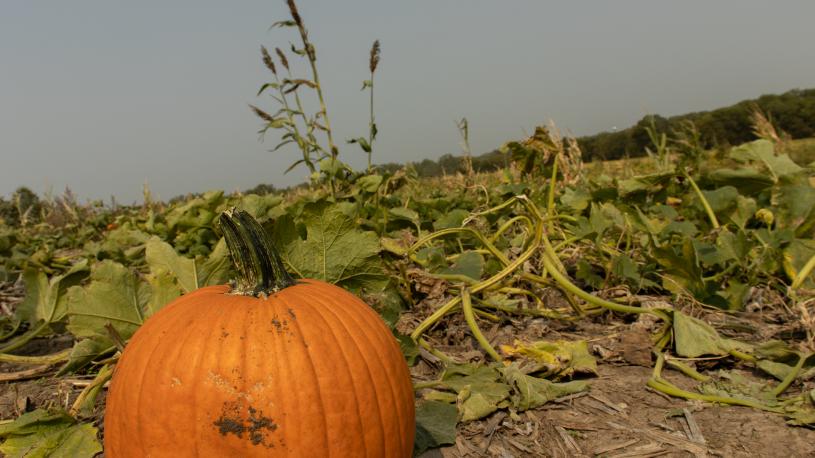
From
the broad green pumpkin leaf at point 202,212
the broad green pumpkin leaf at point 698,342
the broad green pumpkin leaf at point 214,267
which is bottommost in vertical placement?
the broad green pumpkin leaf at point 698,342

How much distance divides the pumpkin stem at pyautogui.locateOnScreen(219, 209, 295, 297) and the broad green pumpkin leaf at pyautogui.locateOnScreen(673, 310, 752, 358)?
1.39m

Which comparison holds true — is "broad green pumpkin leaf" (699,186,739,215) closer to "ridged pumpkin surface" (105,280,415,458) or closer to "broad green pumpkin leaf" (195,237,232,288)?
"ridged pumpkin surface" (105,280,415,458)

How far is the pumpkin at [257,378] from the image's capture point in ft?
3.46

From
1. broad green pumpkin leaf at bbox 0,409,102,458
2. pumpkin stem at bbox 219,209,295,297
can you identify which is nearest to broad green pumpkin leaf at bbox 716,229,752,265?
pumpkin stem at bbox 219,209,295,297

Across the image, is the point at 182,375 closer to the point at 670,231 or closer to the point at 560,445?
the point at 560,445

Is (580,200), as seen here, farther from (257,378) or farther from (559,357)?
(257,378)

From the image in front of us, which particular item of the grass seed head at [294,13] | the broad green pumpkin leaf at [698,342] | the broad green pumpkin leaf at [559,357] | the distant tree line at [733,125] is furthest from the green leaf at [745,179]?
the distant tree line at [733,125]

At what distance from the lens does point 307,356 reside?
1110 mm

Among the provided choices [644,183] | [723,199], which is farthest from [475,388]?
[644,183]

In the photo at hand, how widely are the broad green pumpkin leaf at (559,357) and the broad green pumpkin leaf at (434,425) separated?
39 centimetres

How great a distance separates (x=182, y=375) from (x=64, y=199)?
8005 millimetres

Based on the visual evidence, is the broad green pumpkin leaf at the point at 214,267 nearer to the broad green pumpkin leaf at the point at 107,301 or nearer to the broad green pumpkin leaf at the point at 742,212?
the broad green pumpkin leaf at the point at 107,301

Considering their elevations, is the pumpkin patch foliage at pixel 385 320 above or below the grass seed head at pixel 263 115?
below

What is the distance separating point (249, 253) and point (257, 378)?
Answer: 304 millimetres
